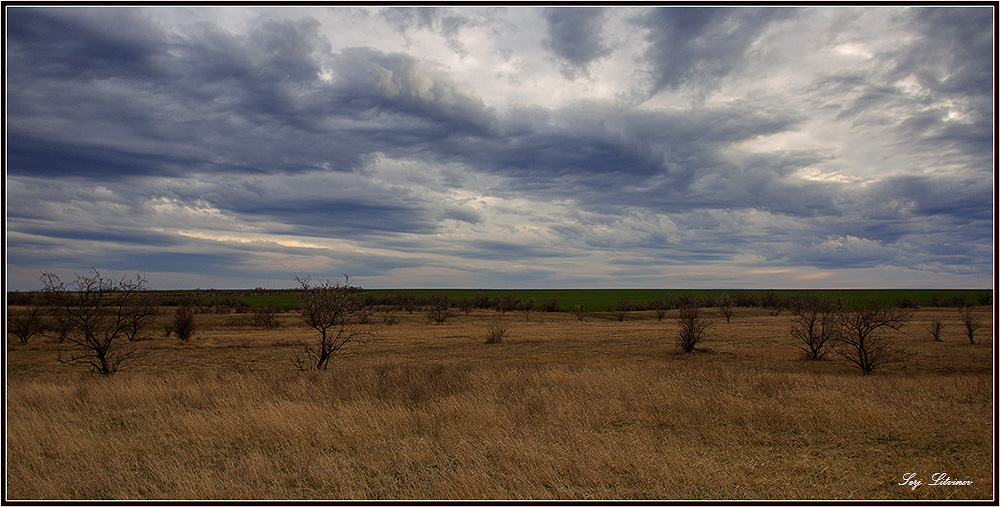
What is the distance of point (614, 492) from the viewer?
609 cm

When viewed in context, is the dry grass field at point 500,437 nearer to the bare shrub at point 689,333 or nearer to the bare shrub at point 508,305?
the bare shrub at point 689,333

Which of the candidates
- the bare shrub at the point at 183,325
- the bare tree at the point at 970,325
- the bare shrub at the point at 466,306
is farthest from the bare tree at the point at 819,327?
the bare shrub at the point at 466,306

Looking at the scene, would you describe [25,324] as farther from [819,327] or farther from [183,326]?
[819,327]

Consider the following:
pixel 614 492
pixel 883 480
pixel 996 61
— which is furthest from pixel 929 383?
pixel 614 492

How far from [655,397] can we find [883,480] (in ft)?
15.7
